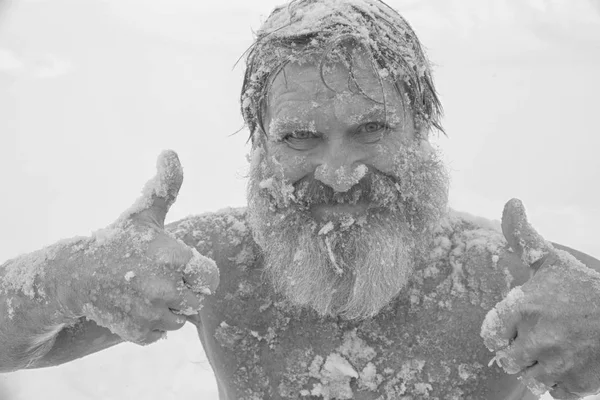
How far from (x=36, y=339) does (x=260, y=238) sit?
2.23ft

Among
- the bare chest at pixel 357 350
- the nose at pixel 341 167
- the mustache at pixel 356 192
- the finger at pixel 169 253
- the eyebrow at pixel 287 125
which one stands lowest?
the bare chest at pixel 357 350

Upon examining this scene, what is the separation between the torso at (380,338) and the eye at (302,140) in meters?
0.40

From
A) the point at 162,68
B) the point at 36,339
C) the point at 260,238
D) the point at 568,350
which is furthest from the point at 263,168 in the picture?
the point at 162,68

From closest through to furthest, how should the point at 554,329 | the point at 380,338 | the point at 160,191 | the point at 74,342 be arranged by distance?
the point at 554,329
the point at 160,191
the point at 380,338
the point at 74,342

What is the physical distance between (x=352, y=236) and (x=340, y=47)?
52cm

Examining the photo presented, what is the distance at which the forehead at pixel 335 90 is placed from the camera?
62.0 inches

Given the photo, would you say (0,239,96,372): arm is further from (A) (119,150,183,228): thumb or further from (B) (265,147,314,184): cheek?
(B) (265,147,314,184): cheek

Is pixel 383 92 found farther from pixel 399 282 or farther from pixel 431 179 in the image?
pixel 399 282

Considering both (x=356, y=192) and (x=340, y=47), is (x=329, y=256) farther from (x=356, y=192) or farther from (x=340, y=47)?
(x=340, y=47)

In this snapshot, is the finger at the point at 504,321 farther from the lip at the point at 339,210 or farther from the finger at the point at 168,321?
the finger at the point at 168,321

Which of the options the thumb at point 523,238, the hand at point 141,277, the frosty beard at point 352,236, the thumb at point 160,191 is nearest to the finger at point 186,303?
the hand at point 141,277

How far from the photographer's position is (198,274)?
4.45 feet

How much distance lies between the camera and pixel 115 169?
16.9ft

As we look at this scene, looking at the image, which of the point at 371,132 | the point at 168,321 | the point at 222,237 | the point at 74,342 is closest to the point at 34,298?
the point at 74,342
